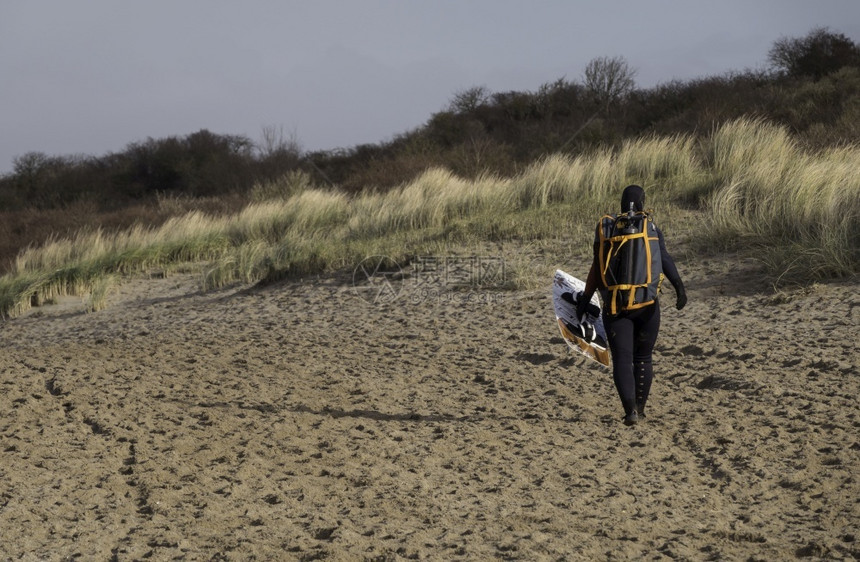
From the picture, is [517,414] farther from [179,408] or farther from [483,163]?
[483,163]

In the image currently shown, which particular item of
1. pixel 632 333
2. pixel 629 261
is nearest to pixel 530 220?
pixel 632 333

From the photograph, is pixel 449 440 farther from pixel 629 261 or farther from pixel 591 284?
pixel 629 261

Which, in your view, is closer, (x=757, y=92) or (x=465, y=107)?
(x=757, y=92)

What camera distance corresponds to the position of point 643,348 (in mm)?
6203

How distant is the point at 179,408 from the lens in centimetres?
728

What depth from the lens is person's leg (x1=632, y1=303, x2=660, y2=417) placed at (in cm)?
610

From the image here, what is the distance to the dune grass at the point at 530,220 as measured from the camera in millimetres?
9961

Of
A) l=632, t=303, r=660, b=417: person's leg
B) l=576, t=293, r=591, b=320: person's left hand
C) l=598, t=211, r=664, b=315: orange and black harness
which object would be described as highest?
l=598, t=211, r=664, b=315: orange and black harness

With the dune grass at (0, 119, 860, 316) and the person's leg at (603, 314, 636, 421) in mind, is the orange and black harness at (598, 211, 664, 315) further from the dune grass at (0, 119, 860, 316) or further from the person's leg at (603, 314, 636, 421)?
the dune grass at (0, 119, 860, 316)

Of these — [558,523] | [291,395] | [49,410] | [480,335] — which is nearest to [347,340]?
[480,335]

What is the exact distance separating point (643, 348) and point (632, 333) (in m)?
0.16

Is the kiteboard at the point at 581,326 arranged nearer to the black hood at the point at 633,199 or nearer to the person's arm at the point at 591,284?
the person's arm at the point at 591,284

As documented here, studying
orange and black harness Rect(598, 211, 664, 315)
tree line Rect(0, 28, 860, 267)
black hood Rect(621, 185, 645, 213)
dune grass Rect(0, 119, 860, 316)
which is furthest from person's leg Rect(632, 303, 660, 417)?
tree line Rect(0, 28, 860, 267)

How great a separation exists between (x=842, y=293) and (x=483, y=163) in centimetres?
1242
